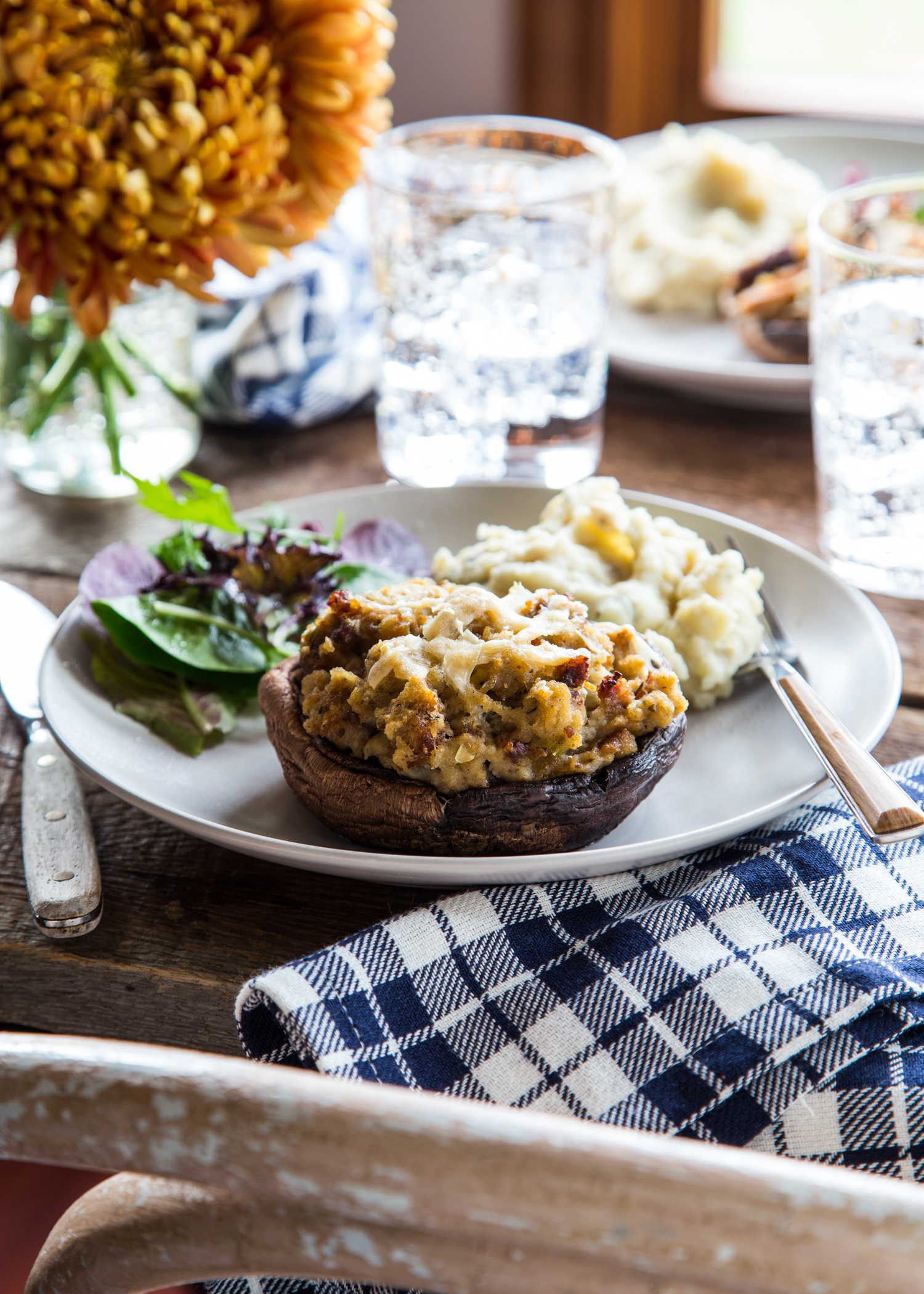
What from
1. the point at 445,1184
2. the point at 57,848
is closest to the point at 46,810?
the point at 57,848

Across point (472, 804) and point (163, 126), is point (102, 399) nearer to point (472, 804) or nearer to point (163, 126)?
point (163, 126)

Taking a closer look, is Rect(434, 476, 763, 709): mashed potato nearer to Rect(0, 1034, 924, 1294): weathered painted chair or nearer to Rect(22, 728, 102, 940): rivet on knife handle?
Rect(22, 728, 102, 940): rivet on knife handle

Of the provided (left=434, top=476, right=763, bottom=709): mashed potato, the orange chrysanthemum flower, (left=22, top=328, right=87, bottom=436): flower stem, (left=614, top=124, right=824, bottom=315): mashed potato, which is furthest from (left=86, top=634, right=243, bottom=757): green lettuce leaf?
(left=614, top=124, right=824, bottom=315): mashed potato

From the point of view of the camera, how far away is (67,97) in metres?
1.21

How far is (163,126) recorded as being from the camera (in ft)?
4.09

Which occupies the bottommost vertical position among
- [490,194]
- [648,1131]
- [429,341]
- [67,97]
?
[648,1131]

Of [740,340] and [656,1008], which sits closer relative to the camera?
[656,1008]

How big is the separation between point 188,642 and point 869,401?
76 cm

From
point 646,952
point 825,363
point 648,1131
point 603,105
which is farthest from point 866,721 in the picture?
point 603,105

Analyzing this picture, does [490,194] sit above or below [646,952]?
above

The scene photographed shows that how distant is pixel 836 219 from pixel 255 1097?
130 centimetres

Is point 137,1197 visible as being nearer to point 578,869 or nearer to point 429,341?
point 578,869

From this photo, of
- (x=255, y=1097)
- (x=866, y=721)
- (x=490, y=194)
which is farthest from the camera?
(x=490, y=194)

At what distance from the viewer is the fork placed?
86 centimetres
